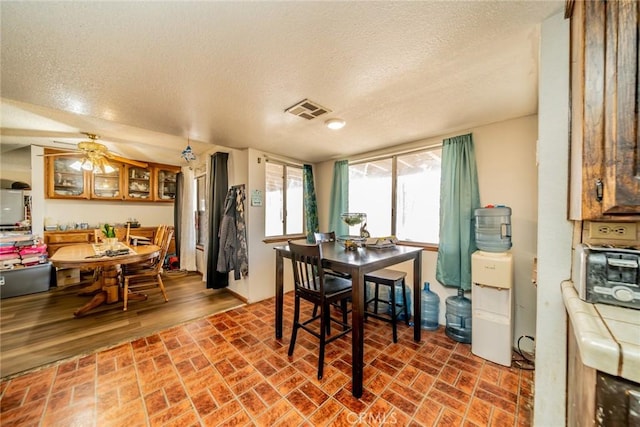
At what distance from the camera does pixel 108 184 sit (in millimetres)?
4598

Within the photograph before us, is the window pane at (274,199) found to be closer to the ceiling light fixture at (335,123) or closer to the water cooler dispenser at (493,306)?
the ceiling light fixture at (335,123)

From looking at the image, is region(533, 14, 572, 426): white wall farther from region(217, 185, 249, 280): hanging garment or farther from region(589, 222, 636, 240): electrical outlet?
region(217, 185, 249, 280): hanging garment

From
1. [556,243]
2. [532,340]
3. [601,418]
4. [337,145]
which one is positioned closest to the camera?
[601,418]

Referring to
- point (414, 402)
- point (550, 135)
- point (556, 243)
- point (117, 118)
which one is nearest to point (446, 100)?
point (550, 135)

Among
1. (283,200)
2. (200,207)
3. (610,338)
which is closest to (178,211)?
(200,207)

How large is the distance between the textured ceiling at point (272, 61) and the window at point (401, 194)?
2.15 feet

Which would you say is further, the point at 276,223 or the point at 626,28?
the point at 276,223

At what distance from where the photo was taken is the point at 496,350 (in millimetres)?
1903

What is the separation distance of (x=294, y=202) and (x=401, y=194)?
70.6 inches

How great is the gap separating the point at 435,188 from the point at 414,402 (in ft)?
7.16

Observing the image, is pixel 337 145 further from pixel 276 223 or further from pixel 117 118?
Result: pixel 117 118

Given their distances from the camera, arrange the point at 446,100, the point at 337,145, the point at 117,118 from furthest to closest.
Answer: the point at 337,145, the point at 117,118, the point at 446,100

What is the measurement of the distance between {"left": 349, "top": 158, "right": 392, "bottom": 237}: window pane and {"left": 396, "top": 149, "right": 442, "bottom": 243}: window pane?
7.0 inches

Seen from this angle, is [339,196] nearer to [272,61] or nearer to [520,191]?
[520,191]
